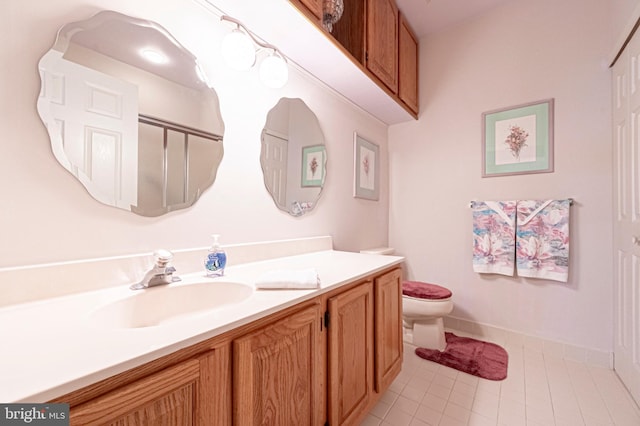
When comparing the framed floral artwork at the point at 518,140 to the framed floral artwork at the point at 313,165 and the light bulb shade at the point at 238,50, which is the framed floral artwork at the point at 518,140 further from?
the light bulb shade at the point at 238,50

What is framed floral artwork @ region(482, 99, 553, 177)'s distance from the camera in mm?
1932

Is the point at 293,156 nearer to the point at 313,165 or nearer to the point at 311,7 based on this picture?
the point at 313,165

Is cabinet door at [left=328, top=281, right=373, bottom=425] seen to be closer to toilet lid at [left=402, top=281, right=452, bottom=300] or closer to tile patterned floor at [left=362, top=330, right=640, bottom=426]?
tile patterned floor at [left=362, top=330, right=640, bottom=426]

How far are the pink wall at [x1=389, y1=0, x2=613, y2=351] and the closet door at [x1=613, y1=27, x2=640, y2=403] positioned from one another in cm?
10

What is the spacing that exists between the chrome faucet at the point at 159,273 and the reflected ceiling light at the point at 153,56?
0.74 metres

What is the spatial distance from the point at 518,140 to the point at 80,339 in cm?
271

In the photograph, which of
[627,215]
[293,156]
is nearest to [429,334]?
[627,215]

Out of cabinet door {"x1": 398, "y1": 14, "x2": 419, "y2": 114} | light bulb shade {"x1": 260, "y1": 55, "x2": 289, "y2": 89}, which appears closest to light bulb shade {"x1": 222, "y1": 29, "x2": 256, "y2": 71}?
light bulb shade {"x1": 260, "y1": 55, "x2": 289, "y2": 89}

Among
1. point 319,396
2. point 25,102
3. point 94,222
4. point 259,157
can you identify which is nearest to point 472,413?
point 319,396

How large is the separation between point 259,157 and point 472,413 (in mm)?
1760

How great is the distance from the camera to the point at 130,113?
918 mm

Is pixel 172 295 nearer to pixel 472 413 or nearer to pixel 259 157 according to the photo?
pixel 259 157

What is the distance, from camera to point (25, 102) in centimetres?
72

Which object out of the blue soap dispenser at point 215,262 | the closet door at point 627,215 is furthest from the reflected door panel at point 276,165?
the closet door at point 627,215
